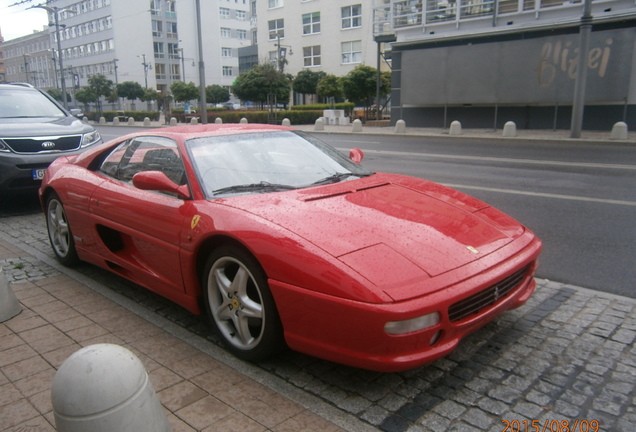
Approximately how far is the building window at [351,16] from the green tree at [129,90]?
29055mm

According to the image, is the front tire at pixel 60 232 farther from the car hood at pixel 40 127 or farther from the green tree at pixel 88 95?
the green tree at pixel 88 95

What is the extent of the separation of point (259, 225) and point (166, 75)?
86.8 m

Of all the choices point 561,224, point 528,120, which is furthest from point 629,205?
point 528,120

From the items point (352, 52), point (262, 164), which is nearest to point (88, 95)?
point (352, 52)

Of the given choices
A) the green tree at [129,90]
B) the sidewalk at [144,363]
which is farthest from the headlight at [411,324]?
the green tree at [129,90]

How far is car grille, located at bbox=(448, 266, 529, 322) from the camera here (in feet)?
8.57

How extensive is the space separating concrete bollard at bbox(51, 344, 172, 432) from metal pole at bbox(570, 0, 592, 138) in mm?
19028

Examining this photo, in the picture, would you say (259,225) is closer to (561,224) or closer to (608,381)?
(608,381)

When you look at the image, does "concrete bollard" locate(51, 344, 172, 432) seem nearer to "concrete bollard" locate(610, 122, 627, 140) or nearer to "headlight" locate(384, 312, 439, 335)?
"headlight" locate(384, 312, 439, 335)

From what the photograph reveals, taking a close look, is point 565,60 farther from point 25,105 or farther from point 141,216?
point 141,216

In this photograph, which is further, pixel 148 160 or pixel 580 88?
pixel 580 88

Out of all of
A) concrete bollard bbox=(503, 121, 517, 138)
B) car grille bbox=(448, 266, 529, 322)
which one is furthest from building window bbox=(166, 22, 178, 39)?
car grille bbox=(448, 266, 529, 322)

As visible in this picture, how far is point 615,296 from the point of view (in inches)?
157

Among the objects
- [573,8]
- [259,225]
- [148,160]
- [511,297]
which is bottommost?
[511,297]
